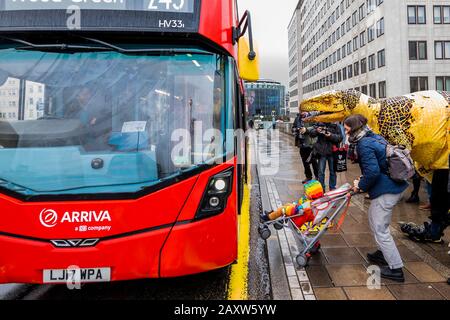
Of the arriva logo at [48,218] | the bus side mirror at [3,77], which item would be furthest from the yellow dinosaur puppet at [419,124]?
the bus side mirror at [3,77]

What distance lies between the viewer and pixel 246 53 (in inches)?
151

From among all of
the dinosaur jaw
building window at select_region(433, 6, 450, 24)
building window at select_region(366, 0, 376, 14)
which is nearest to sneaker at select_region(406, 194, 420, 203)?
the dinosaur jaw

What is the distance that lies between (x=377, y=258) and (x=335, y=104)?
2.35 m

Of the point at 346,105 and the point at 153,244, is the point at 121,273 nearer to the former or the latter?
the point at 153,244

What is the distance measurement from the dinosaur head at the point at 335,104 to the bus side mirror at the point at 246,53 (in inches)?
78.5

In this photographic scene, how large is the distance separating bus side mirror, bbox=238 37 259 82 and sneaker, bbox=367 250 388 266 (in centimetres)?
266

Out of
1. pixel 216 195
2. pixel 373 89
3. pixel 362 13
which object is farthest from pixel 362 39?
pixel 216 195

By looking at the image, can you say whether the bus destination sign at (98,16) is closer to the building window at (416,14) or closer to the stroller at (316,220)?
the stroller at (316,220)

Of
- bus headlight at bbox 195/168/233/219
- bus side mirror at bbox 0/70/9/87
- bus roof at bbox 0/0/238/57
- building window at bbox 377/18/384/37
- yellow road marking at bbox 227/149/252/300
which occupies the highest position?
building window at bbox 377/18/384/37

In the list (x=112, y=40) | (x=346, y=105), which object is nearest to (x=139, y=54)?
(x=112, y=40)

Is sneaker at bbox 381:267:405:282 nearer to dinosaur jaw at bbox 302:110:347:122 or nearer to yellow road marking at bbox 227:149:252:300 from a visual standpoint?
yellow road marking at bbox 227:149:252:300

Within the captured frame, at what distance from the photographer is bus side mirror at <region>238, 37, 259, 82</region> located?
3.84m

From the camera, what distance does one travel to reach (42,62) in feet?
10.6
